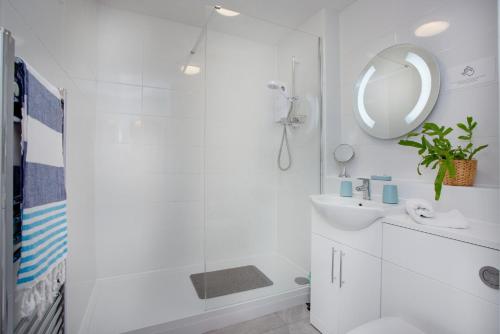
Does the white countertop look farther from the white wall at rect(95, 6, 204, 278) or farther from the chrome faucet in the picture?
the white wall at rect(95, 6, 204, 278)

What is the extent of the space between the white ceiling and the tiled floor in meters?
2.36

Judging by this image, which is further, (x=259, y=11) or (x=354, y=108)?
(x=259, y=11)

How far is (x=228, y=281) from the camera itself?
6.56 ft

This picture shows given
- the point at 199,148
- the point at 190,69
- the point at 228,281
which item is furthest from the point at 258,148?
the point at 228,281

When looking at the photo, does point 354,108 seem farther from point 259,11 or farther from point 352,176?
point 259,11

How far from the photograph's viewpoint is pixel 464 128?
122cm

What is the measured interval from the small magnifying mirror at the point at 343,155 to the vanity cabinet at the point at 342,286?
0.67m

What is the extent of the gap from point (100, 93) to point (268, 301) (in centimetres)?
216

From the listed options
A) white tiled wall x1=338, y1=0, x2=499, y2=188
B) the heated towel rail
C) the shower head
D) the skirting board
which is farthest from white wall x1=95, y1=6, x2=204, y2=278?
Answer: the heated towel rail

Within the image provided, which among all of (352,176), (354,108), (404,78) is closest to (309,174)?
(352,176)

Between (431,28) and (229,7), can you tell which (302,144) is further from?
(229,7)

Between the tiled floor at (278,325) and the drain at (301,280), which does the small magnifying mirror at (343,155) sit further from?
the tiled floor at (278,325)

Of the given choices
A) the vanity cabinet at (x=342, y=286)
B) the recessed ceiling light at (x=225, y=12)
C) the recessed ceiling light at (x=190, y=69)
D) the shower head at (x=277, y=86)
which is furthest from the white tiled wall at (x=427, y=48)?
the recessed ceiling light at (x=190, y=69)

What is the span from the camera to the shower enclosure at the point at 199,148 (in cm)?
206
